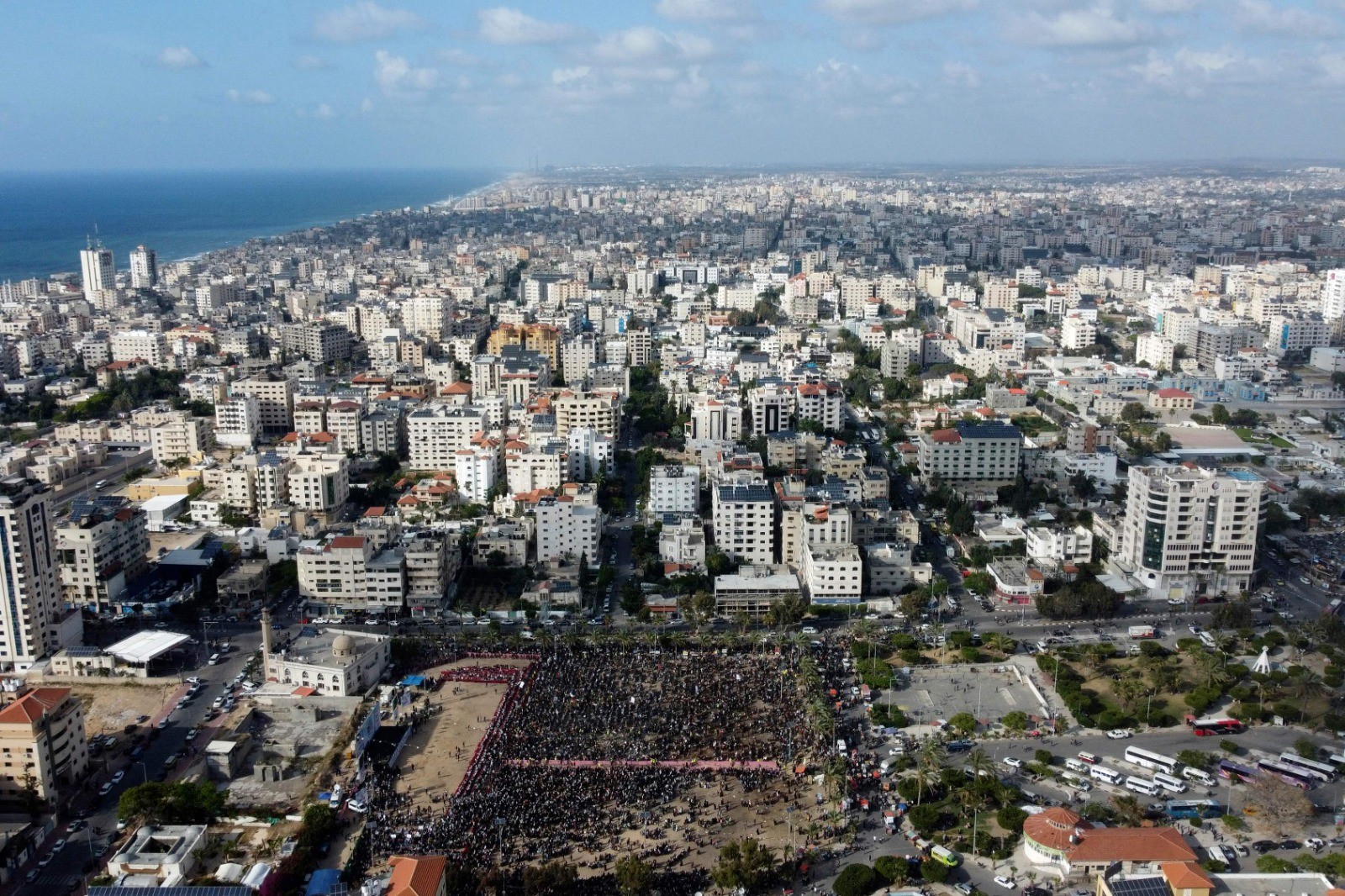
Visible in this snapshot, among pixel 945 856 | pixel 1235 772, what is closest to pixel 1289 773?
pixel 1235 772

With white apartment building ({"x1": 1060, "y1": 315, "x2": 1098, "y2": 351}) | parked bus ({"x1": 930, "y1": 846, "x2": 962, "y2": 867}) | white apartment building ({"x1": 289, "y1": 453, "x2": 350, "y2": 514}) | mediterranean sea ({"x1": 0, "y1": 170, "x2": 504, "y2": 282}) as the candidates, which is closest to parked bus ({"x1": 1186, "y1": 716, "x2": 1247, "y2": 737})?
parked bus ({"x1": 930, "y1": 846, "x2": 962, "y2": 867})

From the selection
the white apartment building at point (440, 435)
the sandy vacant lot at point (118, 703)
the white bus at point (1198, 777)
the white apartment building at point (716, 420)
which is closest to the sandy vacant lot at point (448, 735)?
the sandy vacant lot at point (118, 703)

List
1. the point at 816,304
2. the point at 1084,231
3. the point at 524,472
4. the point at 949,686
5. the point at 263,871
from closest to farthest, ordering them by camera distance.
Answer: the point at 263,871, the point at 949,686, the point at 524,472, the point at 816,304, the point at 1084,231

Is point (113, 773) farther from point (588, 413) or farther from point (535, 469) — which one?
point (588, 413)

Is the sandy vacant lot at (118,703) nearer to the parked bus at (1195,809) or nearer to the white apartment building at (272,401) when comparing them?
the parked bus at (1195,809)

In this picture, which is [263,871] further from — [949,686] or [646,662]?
[949,686]

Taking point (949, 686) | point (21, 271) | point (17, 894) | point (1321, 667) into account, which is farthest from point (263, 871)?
point (21, 271)
